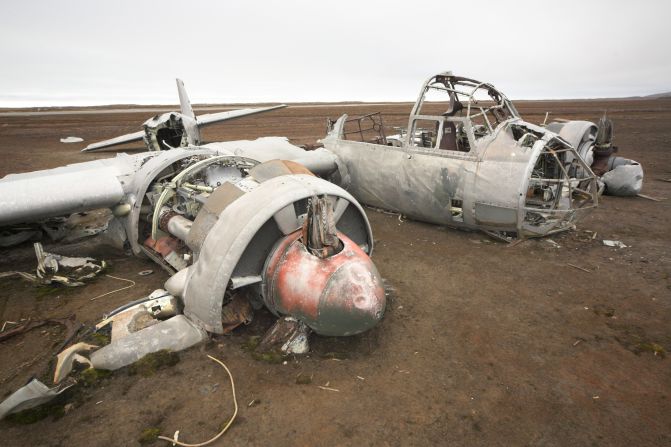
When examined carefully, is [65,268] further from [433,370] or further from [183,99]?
[183,99]

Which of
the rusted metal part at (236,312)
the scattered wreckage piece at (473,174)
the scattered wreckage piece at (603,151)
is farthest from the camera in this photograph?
the scattered wreckage piece at (603,151)

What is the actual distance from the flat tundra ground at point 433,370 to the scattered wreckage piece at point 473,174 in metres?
1.20

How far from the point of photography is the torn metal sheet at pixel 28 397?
3787 mm

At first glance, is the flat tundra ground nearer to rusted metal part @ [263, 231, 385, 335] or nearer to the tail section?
rusted metal part @ [263, 231, 385, 335]

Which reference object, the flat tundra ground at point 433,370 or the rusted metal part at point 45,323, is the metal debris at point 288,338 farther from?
the rusted metal part at point 45,323

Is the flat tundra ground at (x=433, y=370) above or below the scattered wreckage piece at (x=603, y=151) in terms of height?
below

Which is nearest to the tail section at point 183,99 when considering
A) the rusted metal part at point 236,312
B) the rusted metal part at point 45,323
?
the rusted metal part at point 45,323

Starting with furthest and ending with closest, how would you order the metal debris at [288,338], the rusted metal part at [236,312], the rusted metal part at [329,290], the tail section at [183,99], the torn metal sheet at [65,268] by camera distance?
the tail section at [183,99], the torn metal sheet at [65,268], the rusted metal part at [236,312], the metal debris at [288,338], the rusted metal part at [329,290]

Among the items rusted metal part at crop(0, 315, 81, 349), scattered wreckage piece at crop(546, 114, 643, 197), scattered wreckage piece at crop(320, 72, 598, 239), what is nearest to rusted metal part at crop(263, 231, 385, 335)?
rusted metal part at crop(0, 315, 81, 349)

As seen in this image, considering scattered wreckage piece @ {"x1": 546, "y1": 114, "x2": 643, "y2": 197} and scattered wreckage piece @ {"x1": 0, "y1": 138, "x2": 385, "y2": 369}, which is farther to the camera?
scattered wreckage piece @ {"x1": 546, "y1": 114, "x2": 643, "y2": 197}

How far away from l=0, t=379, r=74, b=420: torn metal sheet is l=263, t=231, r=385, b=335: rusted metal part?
267 cm

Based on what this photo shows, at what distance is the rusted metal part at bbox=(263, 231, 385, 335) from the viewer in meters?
4.39

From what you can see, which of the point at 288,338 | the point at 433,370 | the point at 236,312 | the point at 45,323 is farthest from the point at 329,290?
the point at 45,323

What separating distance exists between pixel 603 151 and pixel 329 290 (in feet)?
40.9
